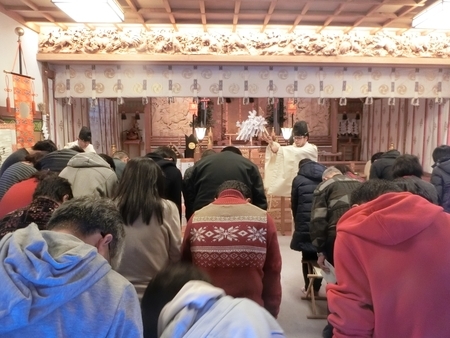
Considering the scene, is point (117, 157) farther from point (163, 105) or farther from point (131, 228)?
point (163, 105)

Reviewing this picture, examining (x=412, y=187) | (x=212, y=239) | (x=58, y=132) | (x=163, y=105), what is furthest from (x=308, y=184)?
(x=163, y=105)

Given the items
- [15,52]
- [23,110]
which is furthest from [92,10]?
[23,110]

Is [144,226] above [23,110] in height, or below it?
below

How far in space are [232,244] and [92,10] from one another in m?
3.01

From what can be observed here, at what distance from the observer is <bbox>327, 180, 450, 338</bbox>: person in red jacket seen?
1390 mm

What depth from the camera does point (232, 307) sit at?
0.86m

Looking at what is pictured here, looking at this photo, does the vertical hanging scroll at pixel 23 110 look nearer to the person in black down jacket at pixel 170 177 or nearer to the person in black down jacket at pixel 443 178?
the person in black down jacket at pixel 170 177

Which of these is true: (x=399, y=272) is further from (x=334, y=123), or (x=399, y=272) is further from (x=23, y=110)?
(x=334, y=123)

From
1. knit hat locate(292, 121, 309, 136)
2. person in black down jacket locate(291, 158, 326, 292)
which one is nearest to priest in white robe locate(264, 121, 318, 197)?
knit hat locate(292, 121, 309, 136)

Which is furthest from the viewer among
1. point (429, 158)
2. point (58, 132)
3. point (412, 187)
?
point (429, 158)

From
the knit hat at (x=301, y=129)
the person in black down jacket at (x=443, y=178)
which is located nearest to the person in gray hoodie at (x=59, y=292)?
the person in black down jacket at (x=443, y=178)

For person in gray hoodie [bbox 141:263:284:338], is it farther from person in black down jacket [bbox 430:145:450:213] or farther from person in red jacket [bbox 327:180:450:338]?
person in black down jacket [bbox 430:145:450:213]

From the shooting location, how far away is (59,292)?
89 cm

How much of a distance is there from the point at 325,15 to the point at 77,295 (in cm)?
451
